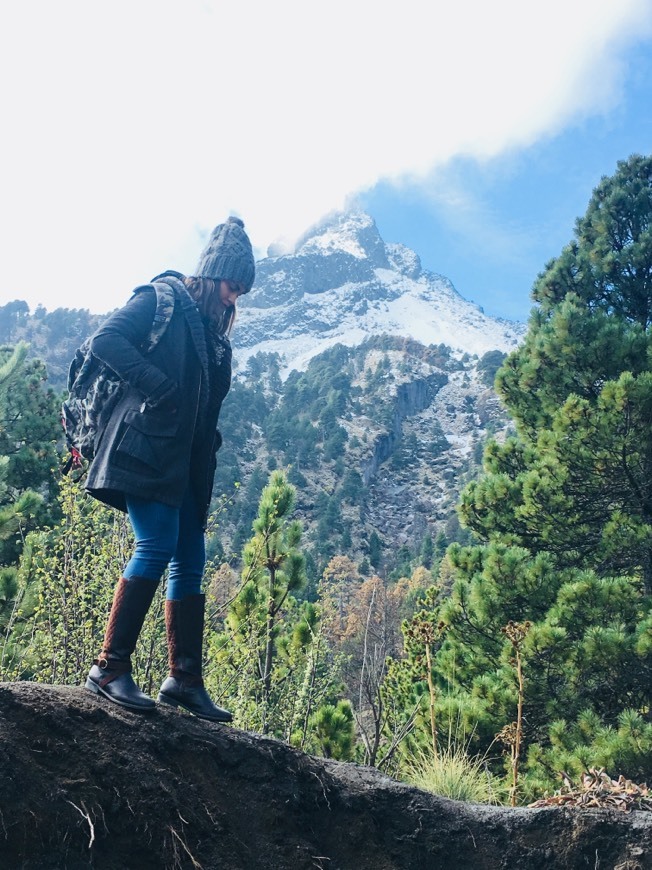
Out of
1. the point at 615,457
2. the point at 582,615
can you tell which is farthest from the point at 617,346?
the point at 582,615

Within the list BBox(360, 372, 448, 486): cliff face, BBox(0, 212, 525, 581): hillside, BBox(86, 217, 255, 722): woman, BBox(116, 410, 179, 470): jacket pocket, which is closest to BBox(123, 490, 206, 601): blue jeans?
BBox(86, 217, 255, 722): woman

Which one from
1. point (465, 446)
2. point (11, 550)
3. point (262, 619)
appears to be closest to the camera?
point (262, 619)

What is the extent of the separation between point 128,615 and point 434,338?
187 meters

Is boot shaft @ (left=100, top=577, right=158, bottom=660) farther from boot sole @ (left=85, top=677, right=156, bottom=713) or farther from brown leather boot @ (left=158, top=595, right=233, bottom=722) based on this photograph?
brown leather boot @ (left=158, top=595, right=233, bottom=722)

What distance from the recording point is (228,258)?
3.05 m

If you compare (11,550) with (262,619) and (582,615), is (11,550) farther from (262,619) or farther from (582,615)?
(582,615)

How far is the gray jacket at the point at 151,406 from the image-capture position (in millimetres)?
2580

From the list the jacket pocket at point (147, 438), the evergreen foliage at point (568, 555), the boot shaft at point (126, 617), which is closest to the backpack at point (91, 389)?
the jacket pocket at point (147, 438)

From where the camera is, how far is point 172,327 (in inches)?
112

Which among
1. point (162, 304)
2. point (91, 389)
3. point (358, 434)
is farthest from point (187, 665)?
point (358, 434)

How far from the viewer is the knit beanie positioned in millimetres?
3049

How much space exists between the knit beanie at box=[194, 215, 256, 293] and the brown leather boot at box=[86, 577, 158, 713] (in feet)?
4.48

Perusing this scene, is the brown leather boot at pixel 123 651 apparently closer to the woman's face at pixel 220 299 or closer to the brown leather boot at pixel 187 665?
the brown leather boot at pixel 187 665

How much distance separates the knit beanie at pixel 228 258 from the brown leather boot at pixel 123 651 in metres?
1.36
